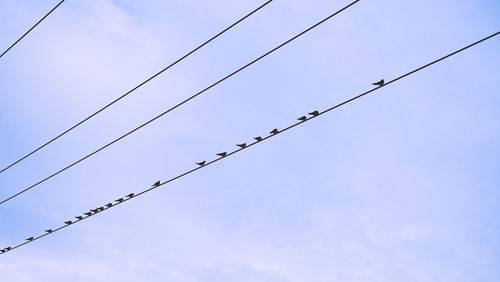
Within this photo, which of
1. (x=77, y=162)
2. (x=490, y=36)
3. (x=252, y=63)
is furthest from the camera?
(x=77, y=162)

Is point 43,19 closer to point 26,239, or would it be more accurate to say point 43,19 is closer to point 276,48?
point 276,48

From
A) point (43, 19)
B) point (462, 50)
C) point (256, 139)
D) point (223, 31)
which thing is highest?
point (43, 19)

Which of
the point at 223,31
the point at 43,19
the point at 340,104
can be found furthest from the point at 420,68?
the point at 43,19

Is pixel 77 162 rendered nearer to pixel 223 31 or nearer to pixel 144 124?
pixel 144 124

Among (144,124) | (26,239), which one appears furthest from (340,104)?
(26,239)

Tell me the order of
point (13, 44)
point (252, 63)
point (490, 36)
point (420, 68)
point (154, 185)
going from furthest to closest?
point (154, 185) < point (13, 44) < point (252, 63) < point (420, 68) < point (490, 36)

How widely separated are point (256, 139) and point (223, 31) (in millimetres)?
3288

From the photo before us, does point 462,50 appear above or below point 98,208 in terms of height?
below

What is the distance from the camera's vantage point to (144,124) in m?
9.40

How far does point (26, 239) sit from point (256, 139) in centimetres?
880

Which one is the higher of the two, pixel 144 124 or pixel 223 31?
pixel 223 31

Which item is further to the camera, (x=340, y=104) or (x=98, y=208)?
(x=98, y=208)

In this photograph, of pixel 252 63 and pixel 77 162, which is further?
pixel 77 162

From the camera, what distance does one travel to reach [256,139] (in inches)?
425
